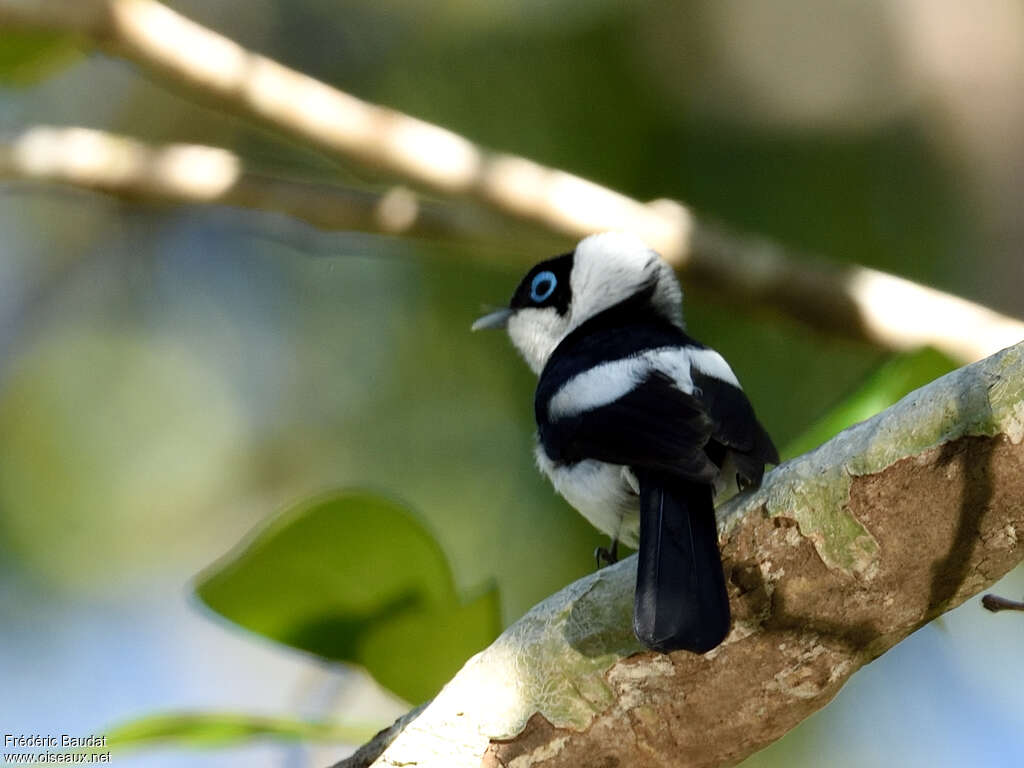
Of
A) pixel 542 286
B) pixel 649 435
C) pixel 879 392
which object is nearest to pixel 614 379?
pixel 649 435

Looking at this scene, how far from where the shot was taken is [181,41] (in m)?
3.56

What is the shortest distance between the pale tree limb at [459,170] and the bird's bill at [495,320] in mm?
552

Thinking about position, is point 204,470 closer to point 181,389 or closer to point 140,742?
point 181,389

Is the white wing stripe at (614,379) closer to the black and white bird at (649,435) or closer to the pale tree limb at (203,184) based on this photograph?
the black and white bird at (649,435)

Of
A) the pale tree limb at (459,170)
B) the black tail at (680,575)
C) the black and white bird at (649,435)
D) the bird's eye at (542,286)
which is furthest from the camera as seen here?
the bird's eye at (542,286)

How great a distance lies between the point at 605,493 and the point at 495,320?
4.60ft

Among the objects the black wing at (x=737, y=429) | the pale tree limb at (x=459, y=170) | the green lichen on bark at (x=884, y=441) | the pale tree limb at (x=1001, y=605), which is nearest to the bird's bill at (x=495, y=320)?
the pale tree limb at (x=459, y=170)

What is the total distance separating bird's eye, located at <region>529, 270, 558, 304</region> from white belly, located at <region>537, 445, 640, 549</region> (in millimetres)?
1146

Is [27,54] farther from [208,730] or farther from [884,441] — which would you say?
[884,441]

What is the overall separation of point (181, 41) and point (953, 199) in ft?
12.1

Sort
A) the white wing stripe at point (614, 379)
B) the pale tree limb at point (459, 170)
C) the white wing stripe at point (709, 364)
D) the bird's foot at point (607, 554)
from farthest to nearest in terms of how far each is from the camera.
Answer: the pale tree limb at point (459, 170) → the bird's foot at point (607, 554) → the white wing stripe at point (709, 364) → the white wing stripe at point (614, 379)

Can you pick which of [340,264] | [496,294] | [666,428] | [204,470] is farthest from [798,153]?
[666,428]

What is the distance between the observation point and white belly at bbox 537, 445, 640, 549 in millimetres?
2857

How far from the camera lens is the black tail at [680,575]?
6.20 ft
